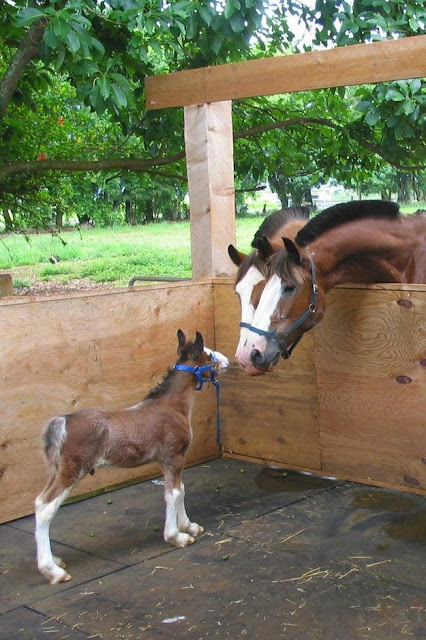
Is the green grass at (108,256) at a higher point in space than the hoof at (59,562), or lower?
higher

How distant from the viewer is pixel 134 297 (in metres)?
4.95

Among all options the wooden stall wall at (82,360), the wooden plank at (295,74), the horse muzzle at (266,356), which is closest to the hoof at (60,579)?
the wooden stall wall at (82,360)

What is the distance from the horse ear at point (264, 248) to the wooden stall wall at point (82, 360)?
3.62 feet

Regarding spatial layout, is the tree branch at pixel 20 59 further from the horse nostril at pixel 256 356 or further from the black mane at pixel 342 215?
the horse nostril at pixel 256 356

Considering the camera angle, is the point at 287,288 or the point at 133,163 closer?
the point at 287,288

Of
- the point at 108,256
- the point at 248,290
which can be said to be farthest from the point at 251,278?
the point at 108,256

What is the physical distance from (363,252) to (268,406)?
50.3 inches

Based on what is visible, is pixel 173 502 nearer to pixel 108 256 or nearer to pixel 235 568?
pixel 235 568

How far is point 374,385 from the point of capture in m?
4.62

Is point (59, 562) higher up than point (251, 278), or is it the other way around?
point (251, 278)

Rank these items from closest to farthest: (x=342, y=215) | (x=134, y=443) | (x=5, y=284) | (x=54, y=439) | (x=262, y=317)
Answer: (x=54, y=439)
(x=134, y=443)
(x=262, y=317)
(x=342, y=215)
(x=5, y=284)

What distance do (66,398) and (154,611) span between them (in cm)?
168

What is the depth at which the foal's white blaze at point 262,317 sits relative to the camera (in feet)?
12.9

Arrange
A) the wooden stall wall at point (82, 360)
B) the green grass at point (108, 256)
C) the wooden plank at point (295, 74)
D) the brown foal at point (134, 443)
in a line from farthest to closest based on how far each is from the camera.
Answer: the green grass at point (108, 256) → the wooden plank at point (295, 74) → the wooden stall wall at point (82, 360) → the brown foal at point (134, 443)
